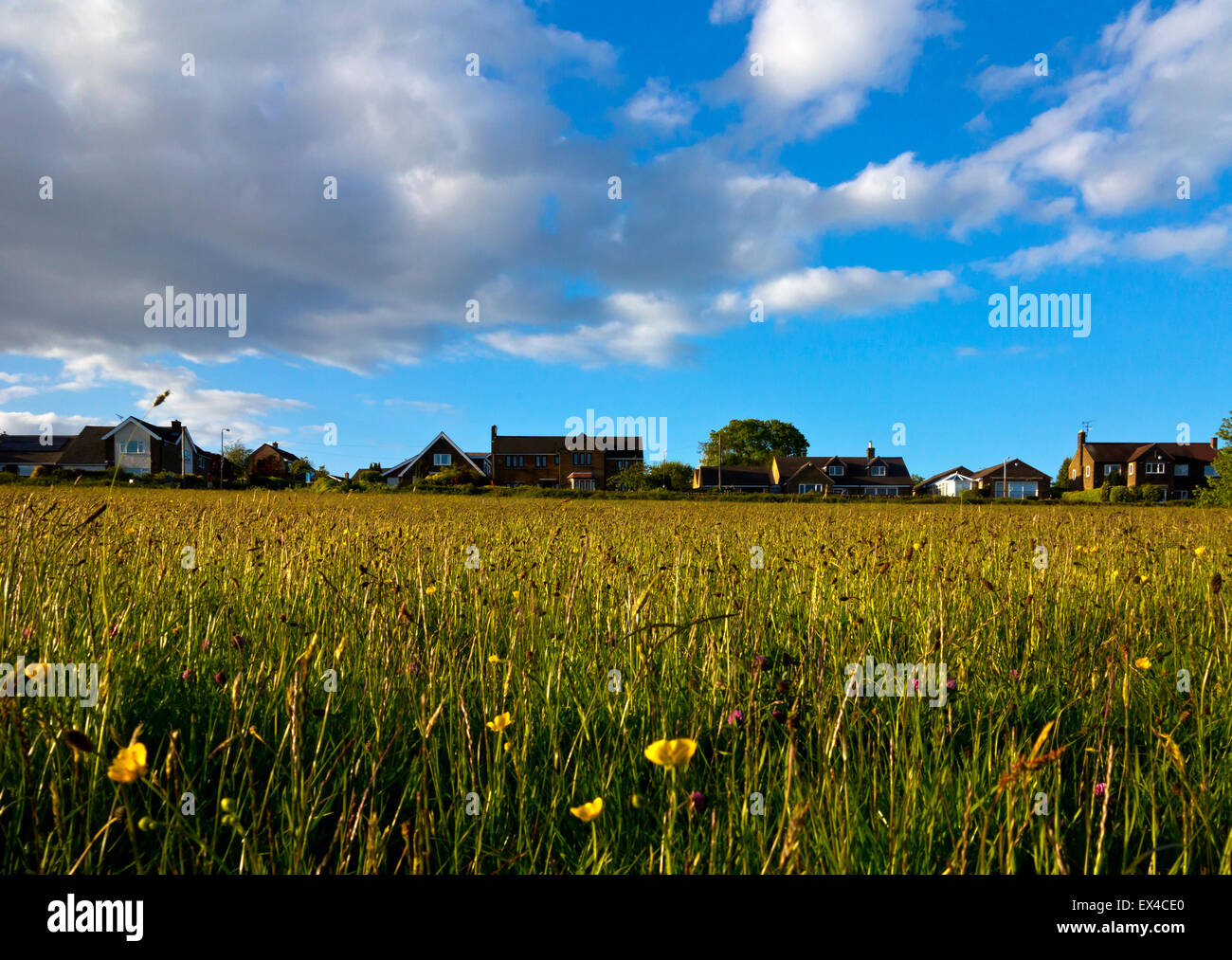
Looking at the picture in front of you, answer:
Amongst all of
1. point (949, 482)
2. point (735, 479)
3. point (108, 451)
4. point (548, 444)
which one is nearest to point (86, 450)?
point (108, 451)

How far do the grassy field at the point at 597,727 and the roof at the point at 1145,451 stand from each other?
332 feet

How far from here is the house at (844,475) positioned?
88.3 m

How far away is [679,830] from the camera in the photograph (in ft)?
5.49

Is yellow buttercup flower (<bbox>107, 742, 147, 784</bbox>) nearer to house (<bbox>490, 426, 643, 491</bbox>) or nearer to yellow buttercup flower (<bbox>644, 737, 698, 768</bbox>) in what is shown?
yellow buttercup flower (<bbox>644, 737, 698, 768</bbox>)

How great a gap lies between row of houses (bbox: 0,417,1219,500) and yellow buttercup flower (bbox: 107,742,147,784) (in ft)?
206

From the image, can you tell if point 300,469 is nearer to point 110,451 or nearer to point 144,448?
point 144,448

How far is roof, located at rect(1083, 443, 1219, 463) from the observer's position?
80125 millimetres

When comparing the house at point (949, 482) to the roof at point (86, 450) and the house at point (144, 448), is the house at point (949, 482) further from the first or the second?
the roof at point (86, 450)

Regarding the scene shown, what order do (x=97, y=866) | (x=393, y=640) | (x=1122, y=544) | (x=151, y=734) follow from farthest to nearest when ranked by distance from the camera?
(x=1122, y=544) < (x=393, y=640) < (x=151, y=734) < (x=97, y=866)

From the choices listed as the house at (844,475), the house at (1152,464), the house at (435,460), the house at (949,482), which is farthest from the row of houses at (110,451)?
the house at (1152,464)

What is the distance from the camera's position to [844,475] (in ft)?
298

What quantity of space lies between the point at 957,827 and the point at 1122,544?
700 cm
